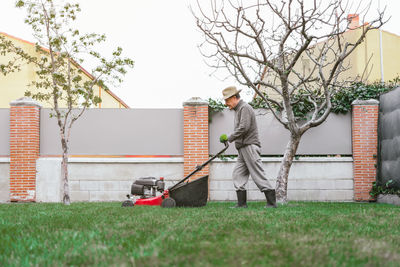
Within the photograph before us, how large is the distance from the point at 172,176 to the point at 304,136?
361cm

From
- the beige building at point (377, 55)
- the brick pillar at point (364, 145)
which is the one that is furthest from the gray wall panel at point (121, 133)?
the beige building at point (377, 55)

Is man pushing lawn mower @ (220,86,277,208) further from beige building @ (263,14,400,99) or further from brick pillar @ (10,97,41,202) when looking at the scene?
beige building @ (263,14,400,99)

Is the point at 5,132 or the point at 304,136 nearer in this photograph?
the point at 5,132

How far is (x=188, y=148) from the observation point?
10805mm

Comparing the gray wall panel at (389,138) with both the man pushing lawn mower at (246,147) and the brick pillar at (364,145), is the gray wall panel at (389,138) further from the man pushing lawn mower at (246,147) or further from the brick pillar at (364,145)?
the man pushing lawn mower at (246,147)

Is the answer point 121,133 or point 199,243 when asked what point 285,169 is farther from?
point 199,243

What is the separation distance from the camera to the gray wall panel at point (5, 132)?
1098 cm

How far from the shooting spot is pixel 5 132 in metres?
11.0

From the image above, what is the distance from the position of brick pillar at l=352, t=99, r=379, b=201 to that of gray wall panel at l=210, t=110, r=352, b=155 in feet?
0.90

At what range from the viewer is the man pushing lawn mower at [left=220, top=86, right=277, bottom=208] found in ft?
24.2

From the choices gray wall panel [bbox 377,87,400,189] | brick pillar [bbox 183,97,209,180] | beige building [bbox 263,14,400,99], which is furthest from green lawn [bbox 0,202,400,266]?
beige building [bbox 263,14,400,99]

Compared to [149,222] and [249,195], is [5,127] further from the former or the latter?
[149,222]

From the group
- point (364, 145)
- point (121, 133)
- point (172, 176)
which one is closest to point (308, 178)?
point (364, 145)

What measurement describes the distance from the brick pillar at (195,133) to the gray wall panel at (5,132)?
15.0 ft
